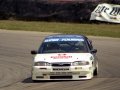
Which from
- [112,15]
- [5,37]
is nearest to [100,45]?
[5,37]

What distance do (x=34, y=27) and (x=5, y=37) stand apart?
6.37 meters

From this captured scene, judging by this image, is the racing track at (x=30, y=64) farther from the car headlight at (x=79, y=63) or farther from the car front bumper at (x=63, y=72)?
the car headlight at (x=79, y=63)

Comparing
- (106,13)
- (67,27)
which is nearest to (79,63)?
(67,27)

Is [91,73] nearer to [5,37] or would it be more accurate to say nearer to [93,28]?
[5,37]

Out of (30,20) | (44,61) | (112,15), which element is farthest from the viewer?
(30,20)

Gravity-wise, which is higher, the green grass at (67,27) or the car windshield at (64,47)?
the car windshield at (64,47)

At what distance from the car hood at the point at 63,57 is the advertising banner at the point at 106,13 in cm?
2221

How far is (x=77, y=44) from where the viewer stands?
17859mm

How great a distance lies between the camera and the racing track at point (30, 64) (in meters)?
16.0

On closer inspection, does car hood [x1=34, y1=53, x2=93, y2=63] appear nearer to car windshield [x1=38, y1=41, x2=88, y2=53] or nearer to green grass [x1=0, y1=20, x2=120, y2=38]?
car windshield [x1=38, y1=41, x2=88, y2=53]

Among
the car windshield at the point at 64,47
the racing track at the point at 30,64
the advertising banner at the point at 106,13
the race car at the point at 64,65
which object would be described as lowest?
the racing track at the point at 30,64

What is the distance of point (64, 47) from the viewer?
17719mm

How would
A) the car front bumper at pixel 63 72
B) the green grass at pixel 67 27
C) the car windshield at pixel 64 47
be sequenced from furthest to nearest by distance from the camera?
1. the green grass at pixel 67 27
2. the car windshield at pixel 64 47
3. the car front bumper at pixel 63 72

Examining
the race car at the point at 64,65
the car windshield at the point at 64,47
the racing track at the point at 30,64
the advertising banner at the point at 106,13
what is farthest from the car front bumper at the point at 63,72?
the advertising banner at the point at 106,13
